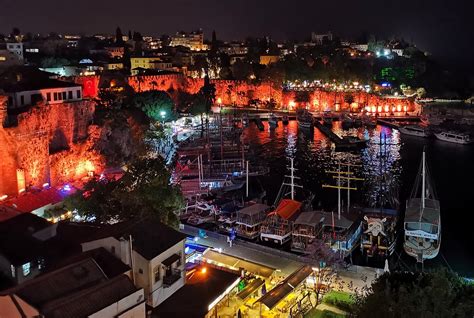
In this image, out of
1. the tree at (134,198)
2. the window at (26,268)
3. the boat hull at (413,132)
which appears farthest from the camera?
the boat hull at (413,132)

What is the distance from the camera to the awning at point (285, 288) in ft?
44.0

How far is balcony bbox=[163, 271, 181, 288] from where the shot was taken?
12.3 metres

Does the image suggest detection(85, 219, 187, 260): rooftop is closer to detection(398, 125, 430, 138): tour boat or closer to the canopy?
the canopy

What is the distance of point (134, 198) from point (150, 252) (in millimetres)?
4917

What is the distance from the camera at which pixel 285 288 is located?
14.1m

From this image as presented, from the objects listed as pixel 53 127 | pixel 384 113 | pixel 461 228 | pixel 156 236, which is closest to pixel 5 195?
pixel 53 127

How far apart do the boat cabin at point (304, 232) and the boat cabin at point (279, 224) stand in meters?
0.64

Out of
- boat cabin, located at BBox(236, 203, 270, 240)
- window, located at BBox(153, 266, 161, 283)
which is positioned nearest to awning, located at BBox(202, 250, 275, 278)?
window, located at BBox(153, 266, 161, 283)

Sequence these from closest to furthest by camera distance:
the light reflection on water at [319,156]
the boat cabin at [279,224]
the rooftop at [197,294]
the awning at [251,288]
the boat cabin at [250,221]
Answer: the rooftop at [197,294] → the awning at [251,288] → the boat cabin at [279,224] → the boat cabin at [250,221] → the light reflection on water at [319,156]

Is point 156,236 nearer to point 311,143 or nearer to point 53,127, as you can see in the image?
point 53,127

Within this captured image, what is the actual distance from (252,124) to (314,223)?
1298 inches

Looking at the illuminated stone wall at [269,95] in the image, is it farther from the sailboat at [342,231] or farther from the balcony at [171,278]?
the balcony at [171,278]

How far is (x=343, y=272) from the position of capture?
15867mm

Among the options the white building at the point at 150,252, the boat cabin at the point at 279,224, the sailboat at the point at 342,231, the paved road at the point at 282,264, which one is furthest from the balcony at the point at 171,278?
the boat cabin at the point at 279,224
